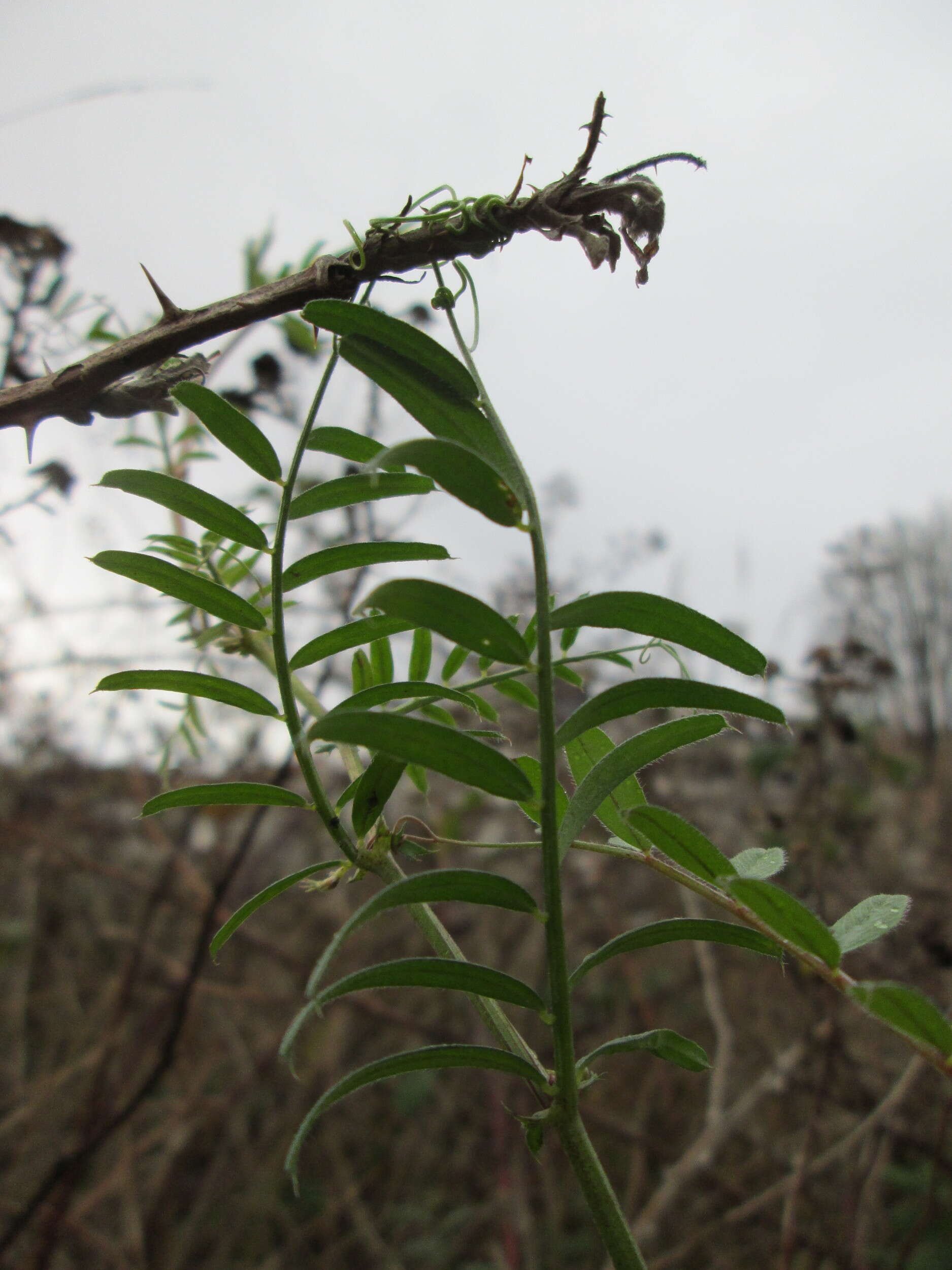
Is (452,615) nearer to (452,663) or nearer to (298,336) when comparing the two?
(452,663)

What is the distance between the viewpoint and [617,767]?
15.5 inches

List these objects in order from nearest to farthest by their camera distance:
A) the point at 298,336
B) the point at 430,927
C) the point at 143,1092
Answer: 1. the point at 430,927
2. the point at 298,336
3. the point at 143,1092

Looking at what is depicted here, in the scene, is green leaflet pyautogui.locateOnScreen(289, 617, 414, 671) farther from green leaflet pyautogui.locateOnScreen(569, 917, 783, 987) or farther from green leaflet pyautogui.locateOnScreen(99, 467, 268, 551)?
green leaflet pyautogui.locateOnScreen(569, 917, 783, 987)

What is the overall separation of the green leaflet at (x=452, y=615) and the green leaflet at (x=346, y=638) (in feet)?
0.32

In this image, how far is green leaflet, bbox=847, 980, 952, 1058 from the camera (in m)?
0.32

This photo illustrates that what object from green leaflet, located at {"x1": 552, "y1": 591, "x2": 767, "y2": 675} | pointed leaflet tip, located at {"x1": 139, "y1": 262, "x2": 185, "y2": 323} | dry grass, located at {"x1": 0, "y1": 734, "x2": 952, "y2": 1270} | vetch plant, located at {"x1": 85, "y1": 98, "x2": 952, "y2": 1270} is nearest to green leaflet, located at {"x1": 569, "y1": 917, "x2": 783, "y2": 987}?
vetch plant, located at {"x1": 85, "y1": 98, "x2": 952, "y2": 1270}

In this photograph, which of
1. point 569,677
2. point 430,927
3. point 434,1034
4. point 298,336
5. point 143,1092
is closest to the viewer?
point 430,927

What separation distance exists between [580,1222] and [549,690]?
268cm

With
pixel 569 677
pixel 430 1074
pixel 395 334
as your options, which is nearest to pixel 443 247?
pixel 395 334

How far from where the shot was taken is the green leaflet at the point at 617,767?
389mm

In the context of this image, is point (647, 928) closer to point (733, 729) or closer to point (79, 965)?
point (733, 729)

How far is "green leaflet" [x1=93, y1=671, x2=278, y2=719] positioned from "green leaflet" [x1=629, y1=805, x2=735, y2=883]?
0.19 metres

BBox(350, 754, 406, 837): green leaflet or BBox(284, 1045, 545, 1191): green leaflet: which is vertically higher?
BBox(350, 754, 406, 837): green leaflet

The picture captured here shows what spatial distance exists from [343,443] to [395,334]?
95 mm
